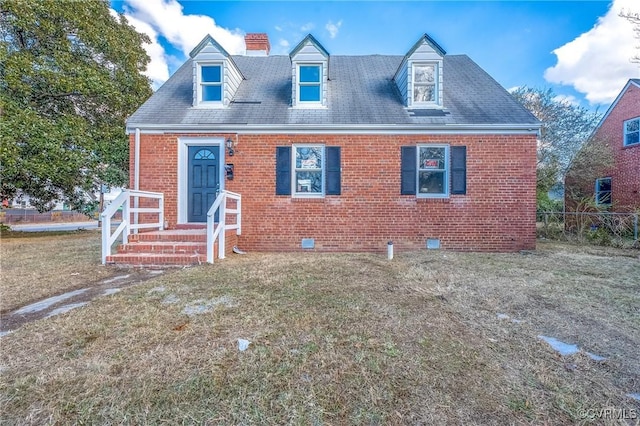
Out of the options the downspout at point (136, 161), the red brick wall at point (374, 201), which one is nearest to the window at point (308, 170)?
the red brick wall at point (374, 201)

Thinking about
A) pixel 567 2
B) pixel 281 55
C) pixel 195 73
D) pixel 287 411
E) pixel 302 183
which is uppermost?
pixel 567 2

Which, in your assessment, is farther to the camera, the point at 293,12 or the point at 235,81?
the point at 293,12

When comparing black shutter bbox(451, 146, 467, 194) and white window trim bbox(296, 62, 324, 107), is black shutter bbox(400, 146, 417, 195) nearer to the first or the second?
black shutter bbox(451, 146, 467, 194)

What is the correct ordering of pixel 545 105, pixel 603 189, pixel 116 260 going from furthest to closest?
pixel 603 189
pixel 545 105
pixel 116 260

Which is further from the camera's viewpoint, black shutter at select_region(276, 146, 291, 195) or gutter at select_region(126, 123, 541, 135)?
black shutter at select_region(276, 146, 291, 195)

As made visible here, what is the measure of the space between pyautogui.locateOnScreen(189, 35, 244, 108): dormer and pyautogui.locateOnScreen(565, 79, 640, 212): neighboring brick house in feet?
46.9

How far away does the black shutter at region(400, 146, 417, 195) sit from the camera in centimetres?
771

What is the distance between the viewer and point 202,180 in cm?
783

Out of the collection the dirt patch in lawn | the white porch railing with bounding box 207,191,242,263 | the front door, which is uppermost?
the front door

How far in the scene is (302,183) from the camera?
784 cm

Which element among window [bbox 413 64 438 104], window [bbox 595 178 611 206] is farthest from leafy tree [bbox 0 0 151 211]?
window [bbox 595 178 611 206]

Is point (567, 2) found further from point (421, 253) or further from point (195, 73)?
point (195, 73)

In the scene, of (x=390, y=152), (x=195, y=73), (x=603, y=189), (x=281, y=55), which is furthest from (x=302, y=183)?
(x=603, y=189)

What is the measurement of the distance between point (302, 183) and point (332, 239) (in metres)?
1.70
